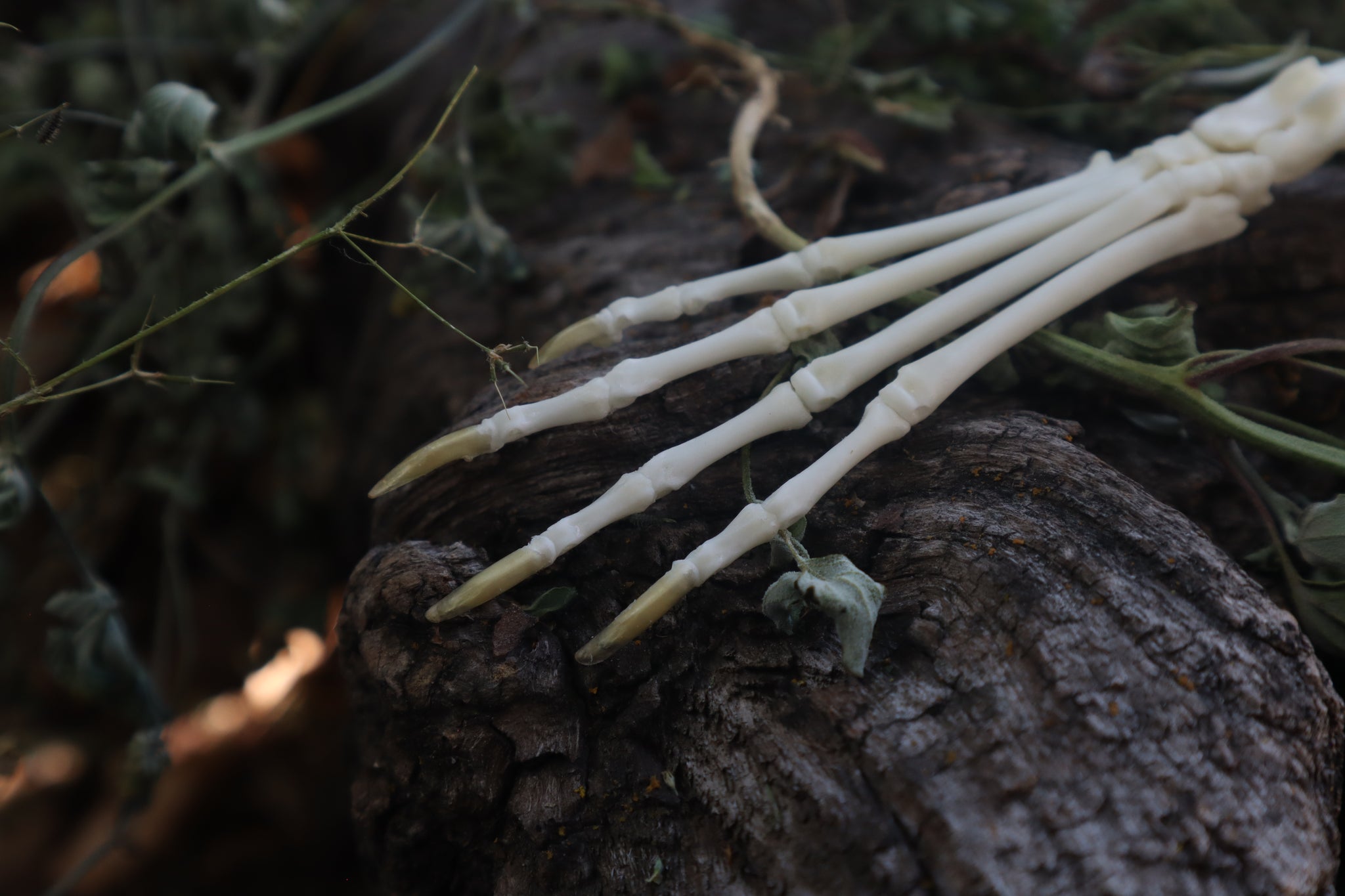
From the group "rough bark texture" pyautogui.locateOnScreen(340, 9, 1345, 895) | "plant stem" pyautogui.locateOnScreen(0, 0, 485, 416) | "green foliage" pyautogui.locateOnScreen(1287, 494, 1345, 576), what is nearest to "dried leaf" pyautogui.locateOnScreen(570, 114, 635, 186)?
"plant stem" pyautogui.locateOnScreen(0, 0, 485, 416)

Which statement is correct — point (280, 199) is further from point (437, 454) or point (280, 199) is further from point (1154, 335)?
point (1154, 335)

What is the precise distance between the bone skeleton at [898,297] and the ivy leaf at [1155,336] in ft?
0.19

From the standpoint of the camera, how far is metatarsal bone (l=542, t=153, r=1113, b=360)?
0.88m

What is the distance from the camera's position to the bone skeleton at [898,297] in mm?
752

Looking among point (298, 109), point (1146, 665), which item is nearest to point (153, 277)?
point (298, 109)

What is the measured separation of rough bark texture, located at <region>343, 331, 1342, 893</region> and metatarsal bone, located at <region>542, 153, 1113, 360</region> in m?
0.06

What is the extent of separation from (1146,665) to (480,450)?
63 cm

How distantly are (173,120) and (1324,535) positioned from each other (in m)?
1.36

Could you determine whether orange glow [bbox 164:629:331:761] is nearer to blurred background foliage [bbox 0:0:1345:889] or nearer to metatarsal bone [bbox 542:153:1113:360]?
blurred background foliage [bbox 0:0:1345:889]

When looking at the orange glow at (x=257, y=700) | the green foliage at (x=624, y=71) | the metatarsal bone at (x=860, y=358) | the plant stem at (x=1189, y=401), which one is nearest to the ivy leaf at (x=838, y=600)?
the metatarsal bone at (x=860, y=358)

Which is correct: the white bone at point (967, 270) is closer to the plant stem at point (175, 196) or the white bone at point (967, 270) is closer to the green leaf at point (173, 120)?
the plant stem at point (175, 196)

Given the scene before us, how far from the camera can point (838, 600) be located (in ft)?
2.18

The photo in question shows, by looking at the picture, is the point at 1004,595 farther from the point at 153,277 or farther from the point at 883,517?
the point at 153,277

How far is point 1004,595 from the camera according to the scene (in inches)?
28.1
